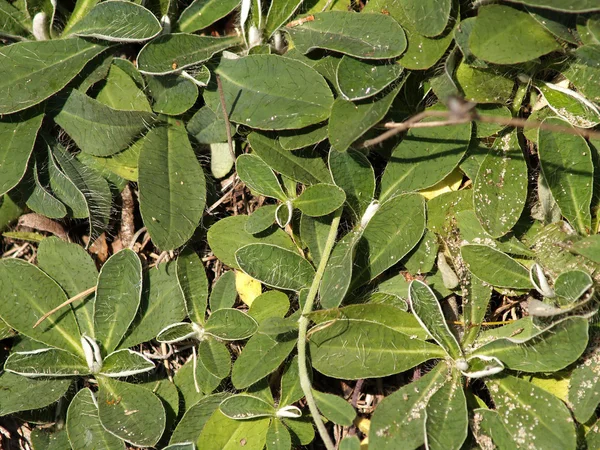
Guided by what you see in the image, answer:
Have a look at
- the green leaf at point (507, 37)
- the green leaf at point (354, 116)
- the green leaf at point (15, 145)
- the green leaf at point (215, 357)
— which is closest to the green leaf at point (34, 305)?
the green leaf at point (15, 145)

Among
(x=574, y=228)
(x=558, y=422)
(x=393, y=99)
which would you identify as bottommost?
(x=558, y=422)

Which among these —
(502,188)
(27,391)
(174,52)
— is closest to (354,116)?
(502,188)

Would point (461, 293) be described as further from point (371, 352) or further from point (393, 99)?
point (393, 99)

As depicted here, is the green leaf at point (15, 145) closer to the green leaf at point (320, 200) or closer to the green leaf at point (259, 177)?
the green leaf at point (259, 177)

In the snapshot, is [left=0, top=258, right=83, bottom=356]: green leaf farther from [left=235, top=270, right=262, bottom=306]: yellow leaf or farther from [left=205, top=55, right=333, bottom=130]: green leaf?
[left=205, top=55, right=333, bottom=130]: green leaf

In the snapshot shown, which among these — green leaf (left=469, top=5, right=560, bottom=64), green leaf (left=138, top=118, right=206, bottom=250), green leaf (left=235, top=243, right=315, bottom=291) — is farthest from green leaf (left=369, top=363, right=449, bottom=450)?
green leaf (left=469, top=5, right=560, bottom=64)

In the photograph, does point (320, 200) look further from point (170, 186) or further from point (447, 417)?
point (447, 417)

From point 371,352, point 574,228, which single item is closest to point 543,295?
point 574,228
